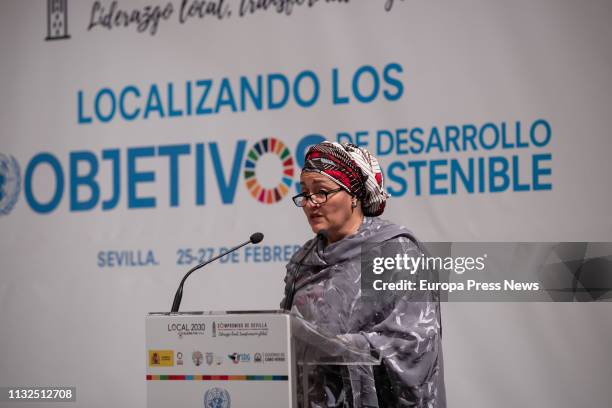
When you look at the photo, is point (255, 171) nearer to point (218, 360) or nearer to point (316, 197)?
point (316, 197)

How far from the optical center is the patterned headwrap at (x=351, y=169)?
8.70 ft

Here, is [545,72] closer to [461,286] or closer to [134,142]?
[461,286]

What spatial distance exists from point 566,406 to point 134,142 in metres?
2.57

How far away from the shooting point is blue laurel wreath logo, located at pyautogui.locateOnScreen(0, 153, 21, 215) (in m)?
4.41

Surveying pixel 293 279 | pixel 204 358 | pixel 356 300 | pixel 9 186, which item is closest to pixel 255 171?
pixel 293 279

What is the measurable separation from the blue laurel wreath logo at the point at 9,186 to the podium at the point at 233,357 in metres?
2.66

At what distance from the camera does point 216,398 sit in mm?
2006

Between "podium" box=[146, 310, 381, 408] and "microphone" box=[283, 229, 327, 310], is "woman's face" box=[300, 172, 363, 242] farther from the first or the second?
"podium" box=[146, 310, 381, 408]

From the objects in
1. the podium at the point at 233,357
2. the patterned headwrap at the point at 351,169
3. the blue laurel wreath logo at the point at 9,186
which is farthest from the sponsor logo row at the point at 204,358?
the blue laurel wreath logo at the point at 9,186

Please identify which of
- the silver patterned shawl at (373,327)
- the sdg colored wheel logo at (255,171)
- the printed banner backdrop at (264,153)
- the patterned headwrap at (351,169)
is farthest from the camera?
the sdg colored wheel logo at (255,171)

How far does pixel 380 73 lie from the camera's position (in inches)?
150

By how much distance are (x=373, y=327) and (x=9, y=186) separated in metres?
2.85

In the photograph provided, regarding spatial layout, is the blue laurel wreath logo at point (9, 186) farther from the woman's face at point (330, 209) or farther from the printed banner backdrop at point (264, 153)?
the woman's face at point (330, 209)

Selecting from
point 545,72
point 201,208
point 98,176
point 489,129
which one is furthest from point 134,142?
point 545,72
